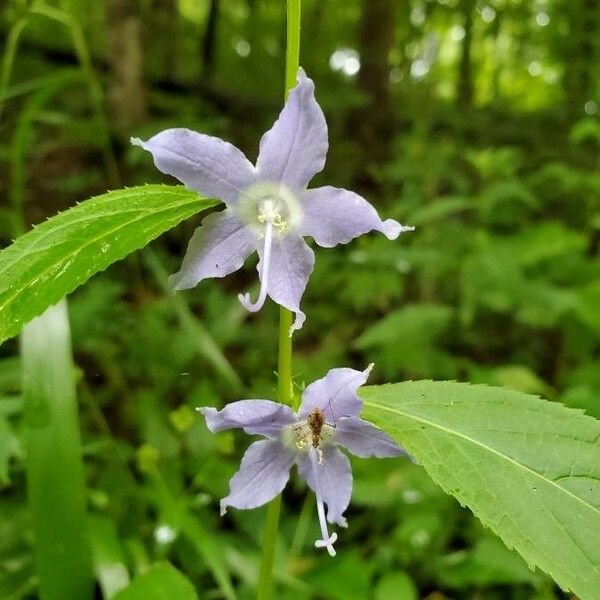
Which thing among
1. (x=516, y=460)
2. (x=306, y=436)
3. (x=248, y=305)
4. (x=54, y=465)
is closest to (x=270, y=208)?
(x=248, y=305)

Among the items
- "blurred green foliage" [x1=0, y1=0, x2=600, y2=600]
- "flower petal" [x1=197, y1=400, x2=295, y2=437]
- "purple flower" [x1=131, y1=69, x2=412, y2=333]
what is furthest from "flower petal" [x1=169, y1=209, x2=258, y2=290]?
"blurred green foliage" [x1=0, y1=0, x2=600, y2=600]

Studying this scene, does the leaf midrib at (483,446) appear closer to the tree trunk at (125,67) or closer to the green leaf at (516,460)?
the green leaf at (516,460)

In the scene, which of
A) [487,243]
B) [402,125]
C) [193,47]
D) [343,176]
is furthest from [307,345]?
[193,47]

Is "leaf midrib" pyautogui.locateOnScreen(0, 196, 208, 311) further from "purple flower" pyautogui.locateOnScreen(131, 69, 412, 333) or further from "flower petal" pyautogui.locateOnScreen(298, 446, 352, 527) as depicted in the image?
"flower petal" pyautogui.locateOnScreen(298, 446, 352, 527)

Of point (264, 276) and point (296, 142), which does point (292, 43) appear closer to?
point (296, 142)

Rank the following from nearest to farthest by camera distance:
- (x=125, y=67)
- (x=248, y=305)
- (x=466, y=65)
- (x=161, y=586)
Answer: (x=248, y=305)
(x=161, y=586)
(x=125, y=67)
(x=466, y=65)

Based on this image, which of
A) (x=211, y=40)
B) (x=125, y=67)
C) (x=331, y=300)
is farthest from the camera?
(x=211, y=40)

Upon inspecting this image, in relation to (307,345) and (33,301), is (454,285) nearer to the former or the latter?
(307,345)
